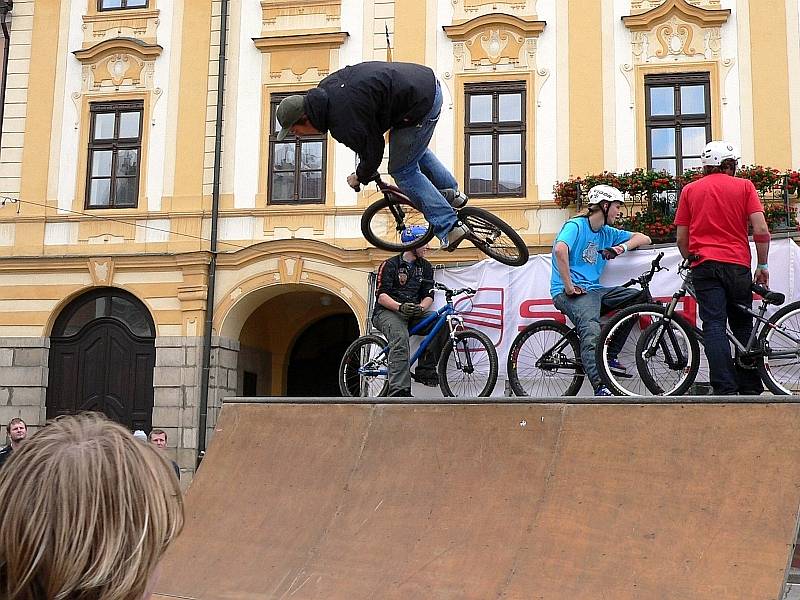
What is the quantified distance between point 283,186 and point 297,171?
313mm

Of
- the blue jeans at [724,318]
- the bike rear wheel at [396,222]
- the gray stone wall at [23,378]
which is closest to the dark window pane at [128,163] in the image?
the gray stone wall at [23,378]

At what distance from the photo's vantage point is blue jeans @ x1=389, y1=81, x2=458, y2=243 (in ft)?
18.5

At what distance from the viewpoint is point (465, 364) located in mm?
8766

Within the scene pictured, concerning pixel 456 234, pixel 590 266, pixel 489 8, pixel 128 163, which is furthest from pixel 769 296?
pixel 128 163

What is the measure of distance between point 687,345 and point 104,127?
436 inches

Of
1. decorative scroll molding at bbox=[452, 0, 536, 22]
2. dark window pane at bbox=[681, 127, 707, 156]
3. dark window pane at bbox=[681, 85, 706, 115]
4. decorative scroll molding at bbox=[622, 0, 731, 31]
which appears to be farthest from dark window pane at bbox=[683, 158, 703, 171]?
decorative scroll molding at bbox=[452, 0, 536, 22]

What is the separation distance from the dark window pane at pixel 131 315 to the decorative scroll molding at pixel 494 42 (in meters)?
6.11

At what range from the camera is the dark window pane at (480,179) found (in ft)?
46.3

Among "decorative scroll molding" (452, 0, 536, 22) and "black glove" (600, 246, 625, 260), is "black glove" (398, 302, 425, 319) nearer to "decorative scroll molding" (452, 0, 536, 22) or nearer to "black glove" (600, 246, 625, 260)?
"black glove" (600, 246, 625, 260)

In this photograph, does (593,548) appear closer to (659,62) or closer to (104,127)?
(659,62)

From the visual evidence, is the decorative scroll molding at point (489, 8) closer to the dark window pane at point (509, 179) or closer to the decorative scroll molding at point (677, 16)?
the decorative scroll molding at point (677, 16)

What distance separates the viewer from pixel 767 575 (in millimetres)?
3812

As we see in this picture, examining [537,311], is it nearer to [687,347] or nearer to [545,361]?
[545,361]

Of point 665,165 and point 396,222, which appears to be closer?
point 396,222
